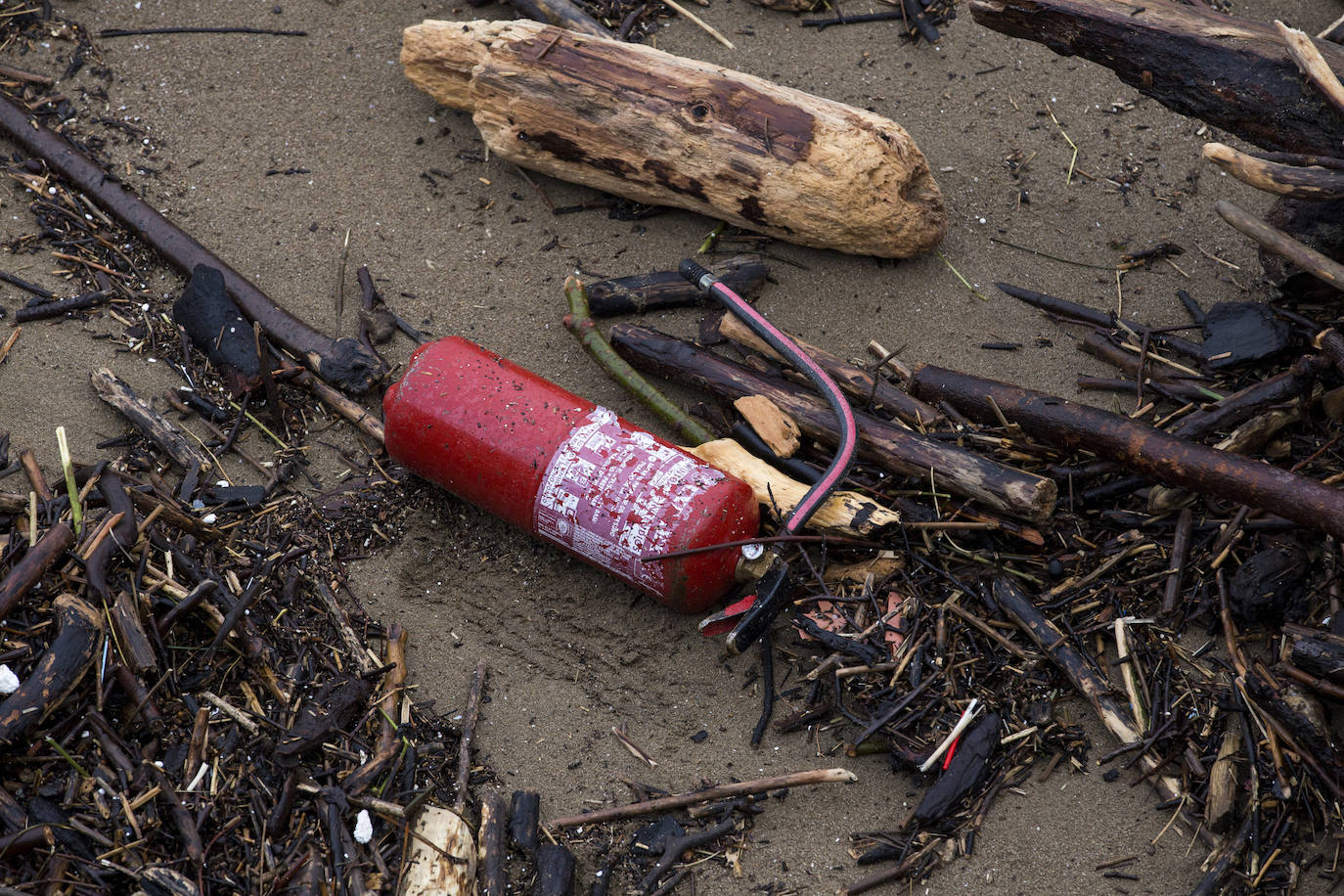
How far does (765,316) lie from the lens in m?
4.59

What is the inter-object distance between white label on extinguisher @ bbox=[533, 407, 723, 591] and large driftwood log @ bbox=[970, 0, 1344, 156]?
2258 mm

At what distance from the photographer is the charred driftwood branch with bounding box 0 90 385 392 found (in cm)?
429

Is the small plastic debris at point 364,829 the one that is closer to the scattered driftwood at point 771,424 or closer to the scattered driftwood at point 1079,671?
the scattered driftwood at point 771,424

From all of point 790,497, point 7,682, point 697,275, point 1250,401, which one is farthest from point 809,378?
point 7,682

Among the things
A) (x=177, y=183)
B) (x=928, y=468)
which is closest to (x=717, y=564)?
(x=928, y=468)

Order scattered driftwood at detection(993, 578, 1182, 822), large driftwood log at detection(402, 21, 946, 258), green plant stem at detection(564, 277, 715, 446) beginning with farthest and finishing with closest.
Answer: large driftwood log at detection(402, 21, 946, 258) < green plant stem at detection(564, 277, 715, 446) < scattered driftwood at detection(993, 578, 1182, 822)

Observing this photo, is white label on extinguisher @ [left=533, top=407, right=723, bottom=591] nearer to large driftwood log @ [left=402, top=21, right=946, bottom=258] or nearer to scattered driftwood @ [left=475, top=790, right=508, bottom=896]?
scattered driftwood @ [left=475, top=790, right=508, bottom=896]

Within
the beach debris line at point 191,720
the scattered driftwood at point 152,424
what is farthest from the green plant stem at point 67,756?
the scattered driftwood at point 152,424

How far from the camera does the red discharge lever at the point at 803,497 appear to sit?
3340 millimetres

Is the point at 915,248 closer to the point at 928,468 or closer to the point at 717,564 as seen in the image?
the point at 928,468

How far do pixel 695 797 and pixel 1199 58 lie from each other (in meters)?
3.18

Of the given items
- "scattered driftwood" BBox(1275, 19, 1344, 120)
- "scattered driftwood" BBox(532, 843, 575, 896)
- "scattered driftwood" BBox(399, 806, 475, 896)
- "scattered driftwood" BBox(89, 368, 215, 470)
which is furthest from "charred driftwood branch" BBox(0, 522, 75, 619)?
"scattered driftwood" BBox(1275, 19, 1344, 120)

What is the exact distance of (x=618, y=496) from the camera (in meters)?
3.51

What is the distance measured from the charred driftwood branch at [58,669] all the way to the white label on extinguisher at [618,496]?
1.42 meters
